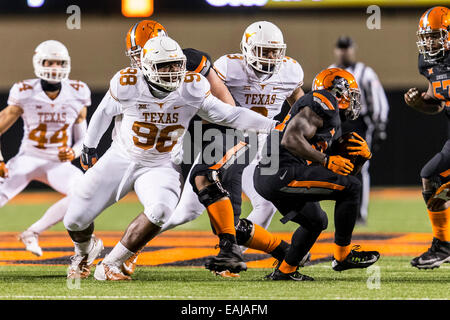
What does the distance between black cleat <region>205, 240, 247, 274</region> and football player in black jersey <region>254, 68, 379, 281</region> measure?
0.25 m

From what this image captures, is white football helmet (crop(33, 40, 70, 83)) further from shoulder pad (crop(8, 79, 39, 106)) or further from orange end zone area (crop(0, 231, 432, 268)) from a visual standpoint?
orange end zone area (crop(0, 231, 432, 268))

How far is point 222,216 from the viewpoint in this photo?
4.70m

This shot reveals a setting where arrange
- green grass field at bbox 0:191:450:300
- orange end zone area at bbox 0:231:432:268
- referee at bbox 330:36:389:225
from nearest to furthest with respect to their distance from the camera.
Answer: green grass field at bbox 0:191:450:300
orange end zone area at bbox 0:231:432:268
referee at bbox 330:36:389:225

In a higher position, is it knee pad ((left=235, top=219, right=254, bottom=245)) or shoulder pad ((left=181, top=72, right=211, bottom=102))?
shoulder pad ((left=181, top=72, right=211, bottom=102))

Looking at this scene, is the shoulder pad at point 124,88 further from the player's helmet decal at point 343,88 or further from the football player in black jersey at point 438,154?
the football player in black jersey at point 438,154

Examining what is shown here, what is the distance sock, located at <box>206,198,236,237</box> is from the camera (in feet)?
15.4

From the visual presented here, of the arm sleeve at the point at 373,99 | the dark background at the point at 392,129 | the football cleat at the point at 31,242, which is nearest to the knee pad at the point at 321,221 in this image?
the football cleat at the point at 31,242

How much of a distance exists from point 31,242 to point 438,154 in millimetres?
2821

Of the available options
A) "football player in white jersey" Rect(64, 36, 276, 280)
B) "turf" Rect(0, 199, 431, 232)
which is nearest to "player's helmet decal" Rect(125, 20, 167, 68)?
"football player in white jersey" Rect(64, 36, 276, 280)

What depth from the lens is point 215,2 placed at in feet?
33.5

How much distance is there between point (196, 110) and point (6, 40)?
8460 millimetres

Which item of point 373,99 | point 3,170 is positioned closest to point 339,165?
point 3,170

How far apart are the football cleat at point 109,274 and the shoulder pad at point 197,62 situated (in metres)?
1.29

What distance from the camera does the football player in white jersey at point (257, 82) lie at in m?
5.18
